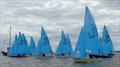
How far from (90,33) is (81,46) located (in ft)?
9.14

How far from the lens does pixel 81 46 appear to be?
2493 inches

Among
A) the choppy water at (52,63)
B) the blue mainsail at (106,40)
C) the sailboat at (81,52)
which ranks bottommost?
the choppy water at (52,63)

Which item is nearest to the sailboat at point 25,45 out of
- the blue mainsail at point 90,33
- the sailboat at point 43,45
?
the sailboat at point 43,45

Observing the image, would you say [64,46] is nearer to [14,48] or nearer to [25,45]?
[25,45]

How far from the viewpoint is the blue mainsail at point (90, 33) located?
61656mm

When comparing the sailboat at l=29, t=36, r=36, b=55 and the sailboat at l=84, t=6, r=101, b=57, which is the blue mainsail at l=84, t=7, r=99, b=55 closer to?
the sailboat at l=84, t=6, r=101, b=57

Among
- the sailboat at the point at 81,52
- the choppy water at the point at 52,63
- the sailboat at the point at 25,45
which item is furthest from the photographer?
the sailboat at the point at 25,45

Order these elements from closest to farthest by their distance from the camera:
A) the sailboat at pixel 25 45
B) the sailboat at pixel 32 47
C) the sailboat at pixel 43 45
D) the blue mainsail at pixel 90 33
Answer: the blue mainsail at pixel 90 33, the sailboat at pixel 43 45, the sailboat at pixel 25 45, the sailboat at pixel 32 47

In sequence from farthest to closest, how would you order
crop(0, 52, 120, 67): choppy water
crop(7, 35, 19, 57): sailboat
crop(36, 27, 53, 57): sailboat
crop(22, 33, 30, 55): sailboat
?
crop(22, 33, 30, 55): sailboat
crop(7, 35, 19, 57): sailboat
crop(36, 27, 53, 57): sailboat
crop(0, 52, 120, 67): choppy water

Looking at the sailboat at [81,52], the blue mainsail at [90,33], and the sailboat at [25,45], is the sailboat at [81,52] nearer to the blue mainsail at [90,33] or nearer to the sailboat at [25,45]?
the blue mainsail at [90,33]

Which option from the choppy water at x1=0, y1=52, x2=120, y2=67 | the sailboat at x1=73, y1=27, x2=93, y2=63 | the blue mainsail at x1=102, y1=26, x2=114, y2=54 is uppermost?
the blue mainsail at x1=102, y1=26, x2=114, y2=54

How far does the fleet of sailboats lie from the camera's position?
6272cm

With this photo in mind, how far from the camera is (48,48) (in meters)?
95.0

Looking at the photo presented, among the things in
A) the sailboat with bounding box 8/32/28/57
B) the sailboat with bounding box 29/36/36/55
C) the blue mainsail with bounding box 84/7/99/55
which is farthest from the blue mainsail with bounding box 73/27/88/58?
the sailboat with bounding box 29/36/36/55
